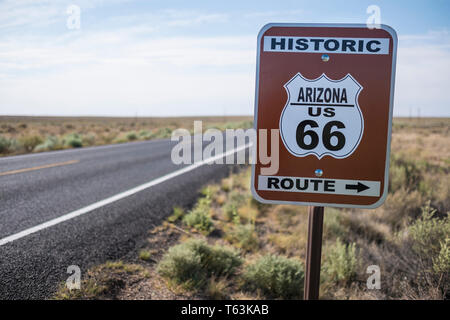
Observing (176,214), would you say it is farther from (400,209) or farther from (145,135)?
(145,135)

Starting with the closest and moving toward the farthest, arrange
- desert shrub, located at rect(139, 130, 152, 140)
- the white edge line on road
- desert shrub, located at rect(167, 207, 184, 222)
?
the white edge line on road < desert shrub, located at rect(167, 207, 184, 222) < desert shrub, located at rect(139, 130, 152, 140)

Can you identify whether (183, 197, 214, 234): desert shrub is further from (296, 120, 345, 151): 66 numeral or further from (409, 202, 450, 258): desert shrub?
(296, 120, 345, 151): 66 numeral

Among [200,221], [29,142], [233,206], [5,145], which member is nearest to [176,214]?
[200,221]

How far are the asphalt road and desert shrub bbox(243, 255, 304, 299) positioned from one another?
1.40m

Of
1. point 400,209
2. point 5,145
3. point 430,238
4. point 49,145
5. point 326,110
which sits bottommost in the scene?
point 400,209

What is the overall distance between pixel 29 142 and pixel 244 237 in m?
13.4

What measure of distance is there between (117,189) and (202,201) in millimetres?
1775

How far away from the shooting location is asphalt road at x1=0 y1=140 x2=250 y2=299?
2.92 metres

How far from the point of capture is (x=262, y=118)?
1.64 metres

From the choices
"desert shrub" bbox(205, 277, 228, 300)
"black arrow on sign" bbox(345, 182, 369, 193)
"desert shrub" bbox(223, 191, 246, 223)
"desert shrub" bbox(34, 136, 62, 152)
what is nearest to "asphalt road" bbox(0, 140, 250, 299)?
"desert shrub" bbox(223, 191, 246, 223)

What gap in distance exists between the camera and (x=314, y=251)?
5.56 feet
